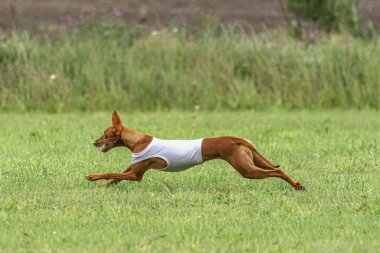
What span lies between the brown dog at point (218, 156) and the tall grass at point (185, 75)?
23.3 ft

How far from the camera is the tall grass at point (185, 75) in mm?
15531

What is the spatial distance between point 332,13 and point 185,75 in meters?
3.43

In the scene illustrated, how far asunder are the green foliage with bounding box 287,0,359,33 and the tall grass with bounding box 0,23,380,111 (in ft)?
5.86

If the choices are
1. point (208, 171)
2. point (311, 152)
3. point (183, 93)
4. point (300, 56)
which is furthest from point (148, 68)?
point (208, 171)

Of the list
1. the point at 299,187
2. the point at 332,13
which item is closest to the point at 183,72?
the point at 332,13

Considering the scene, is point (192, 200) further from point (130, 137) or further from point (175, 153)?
point (130, 137)

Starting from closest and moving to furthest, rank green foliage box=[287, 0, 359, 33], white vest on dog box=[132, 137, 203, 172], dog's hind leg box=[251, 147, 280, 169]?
white vest on dog box=[132, 137, 203, 172] < dog's hind leg box=[251, 147, 280, 169] < green foliage box=[287, 0, 359, 33]

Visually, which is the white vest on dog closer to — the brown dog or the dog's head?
the brown dog

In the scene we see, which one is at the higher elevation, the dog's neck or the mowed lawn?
the dog's neck

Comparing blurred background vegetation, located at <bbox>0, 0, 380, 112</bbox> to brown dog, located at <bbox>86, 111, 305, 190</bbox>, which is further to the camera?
blurred background vegetation, located at <bbox>0, 0, 380, 112</bbox>

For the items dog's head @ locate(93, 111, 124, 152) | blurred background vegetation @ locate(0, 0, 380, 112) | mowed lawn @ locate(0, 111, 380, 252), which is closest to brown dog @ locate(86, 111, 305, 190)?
dog's head @ locate(93, 111, 124, 152)

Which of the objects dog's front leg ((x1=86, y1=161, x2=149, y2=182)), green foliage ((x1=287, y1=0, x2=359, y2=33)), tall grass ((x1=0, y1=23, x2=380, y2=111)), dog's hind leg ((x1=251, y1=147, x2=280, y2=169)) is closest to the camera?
dog's front leg ((x1=86, y1=161, x2=149, y2=182))

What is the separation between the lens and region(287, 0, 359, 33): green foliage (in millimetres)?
18078

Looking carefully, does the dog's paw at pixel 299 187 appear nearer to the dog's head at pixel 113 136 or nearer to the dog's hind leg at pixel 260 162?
the dog's hind leg at pixel 260 162
